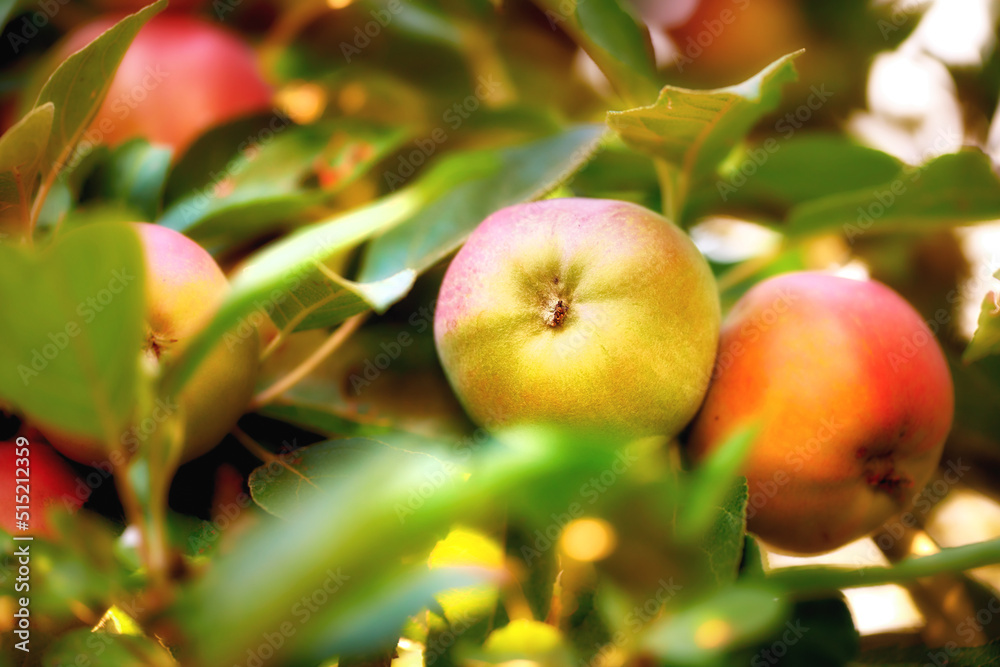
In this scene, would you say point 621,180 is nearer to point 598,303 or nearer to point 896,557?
point 598,303

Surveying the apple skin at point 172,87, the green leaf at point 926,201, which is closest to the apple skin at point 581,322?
the green leaf at point 926,201

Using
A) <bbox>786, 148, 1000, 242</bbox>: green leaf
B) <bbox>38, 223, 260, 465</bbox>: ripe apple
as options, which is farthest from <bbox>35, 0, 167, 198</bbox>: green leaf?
<bbox>786, 148, 1000, 242</bbox>: green leaf

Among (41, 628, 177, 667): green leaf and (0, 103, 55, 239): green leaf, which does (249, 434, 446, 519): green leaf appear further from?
(0, 103, 55, 239): green leaf

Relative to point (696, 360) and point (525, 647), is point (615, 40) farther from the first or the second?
point (525, 647)

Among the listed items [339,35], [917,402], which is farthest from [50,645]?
[339,35]

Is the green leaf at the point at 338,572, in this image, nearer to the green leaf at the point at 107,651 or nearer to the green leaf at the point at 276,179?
the green leaf at the point at 107,651

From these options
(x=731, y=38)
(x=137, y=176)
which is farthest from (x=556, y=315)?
(x=731, y=38)
